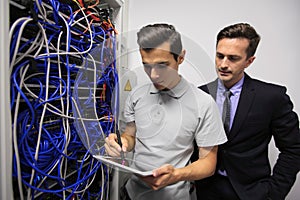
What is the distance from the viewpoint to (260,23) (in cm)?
117

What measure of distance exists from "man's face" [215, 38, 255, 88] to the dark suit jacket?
0.10 metres

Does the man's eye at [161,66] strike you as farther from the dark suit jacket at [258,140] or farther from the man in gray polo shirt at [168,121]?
the dark suit jacket at [258,140]

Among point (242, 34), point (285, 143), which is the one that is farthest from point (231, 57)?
point (285, 143)

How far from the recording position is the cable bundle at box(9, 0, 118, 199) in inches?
23.8

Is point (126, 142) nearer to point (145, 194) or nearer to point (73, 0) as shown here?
point (145, 194)

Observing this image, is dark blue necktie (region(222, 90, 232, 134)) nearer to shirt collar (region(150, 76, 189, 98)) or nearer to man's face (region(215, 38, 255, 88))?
man's face (region(215, 38, 255, 88))

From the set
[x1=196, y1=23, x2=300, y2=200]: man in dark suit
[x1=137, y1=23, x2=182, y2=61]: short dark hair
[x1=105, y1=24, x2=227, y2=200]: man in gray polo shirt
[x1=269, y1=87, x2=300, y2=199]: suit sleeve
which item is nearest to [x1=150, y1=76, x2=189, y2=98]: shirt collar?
[x1=105, y1=24, x2=227, y2=200]: man in gray polo shirt

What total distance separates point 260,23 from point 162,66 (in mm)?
1010

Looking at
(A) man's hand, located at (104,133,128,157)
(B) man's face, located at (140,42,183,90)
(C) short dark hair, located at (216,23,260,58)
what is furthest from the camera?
(C) short dark hair, located at (216,23,260,58)

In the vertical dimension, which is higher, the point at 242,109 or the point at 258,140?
the point at 242,109

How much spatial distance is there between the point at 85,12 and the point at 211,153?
0.92m

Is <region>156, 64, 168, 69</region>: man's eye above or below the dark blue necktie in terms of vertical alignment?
above

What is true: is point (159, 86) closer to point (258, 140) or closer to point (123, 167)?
point (123, 167)

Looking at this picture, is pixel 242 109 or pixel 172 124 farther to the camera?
pixel 242 109
